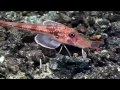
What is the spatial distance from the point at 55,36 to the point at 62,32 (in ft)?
0.48

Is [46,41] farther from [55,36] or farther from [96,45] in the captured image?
[96,45]

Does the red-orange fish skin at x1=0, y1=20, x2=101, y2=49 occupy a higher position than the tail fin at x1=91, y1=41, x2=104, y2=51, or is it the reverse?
the red-orange fish skin at x1=0, y1=20, x2=101, y2=49

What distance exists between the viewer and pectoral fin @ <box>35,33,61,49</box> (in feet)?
16.3

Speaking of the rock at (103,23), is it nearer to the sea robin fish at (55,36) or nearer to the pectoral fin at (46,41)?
the sea robin fish at (55,36)

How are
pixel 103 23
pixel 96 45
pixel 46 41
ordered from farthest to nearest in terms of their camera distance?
pixel 103 23
pixel 46 41
pixel 96 45

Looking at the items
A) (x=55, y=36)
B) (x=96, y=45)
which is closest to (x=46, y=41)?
(x=55, y=36)

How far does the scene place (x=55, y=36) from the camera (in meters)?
5.07

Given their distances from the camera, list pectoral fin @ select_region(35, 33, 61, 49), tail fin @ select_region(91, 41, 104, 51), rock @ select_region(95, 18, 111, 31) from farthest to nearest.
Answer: rock @ select_region(95, 18, 111, 31) < pectoral fin @ select_region(35, 33, 61, 49) < tail fin @ select_region(91, 41, 104, 51)

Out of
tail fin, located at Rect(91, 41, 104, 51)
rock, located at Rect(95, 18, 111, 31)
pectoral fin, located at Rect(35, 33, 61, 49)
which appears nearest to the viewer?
tail fin, located at Rect(91, 41, 104, 51)

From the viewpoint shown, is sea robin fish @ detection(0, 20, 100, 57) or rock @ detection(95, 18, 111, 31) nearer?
sea robin fish @ detection(0, 20, 100, 57)

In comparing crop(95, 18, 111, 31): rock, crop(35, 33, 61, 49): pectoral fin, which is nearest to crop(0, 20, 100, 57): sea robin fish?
crop(35, 33, 61, 49): pectoral fin

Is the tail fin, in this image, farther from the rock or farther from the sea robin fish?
the rock
